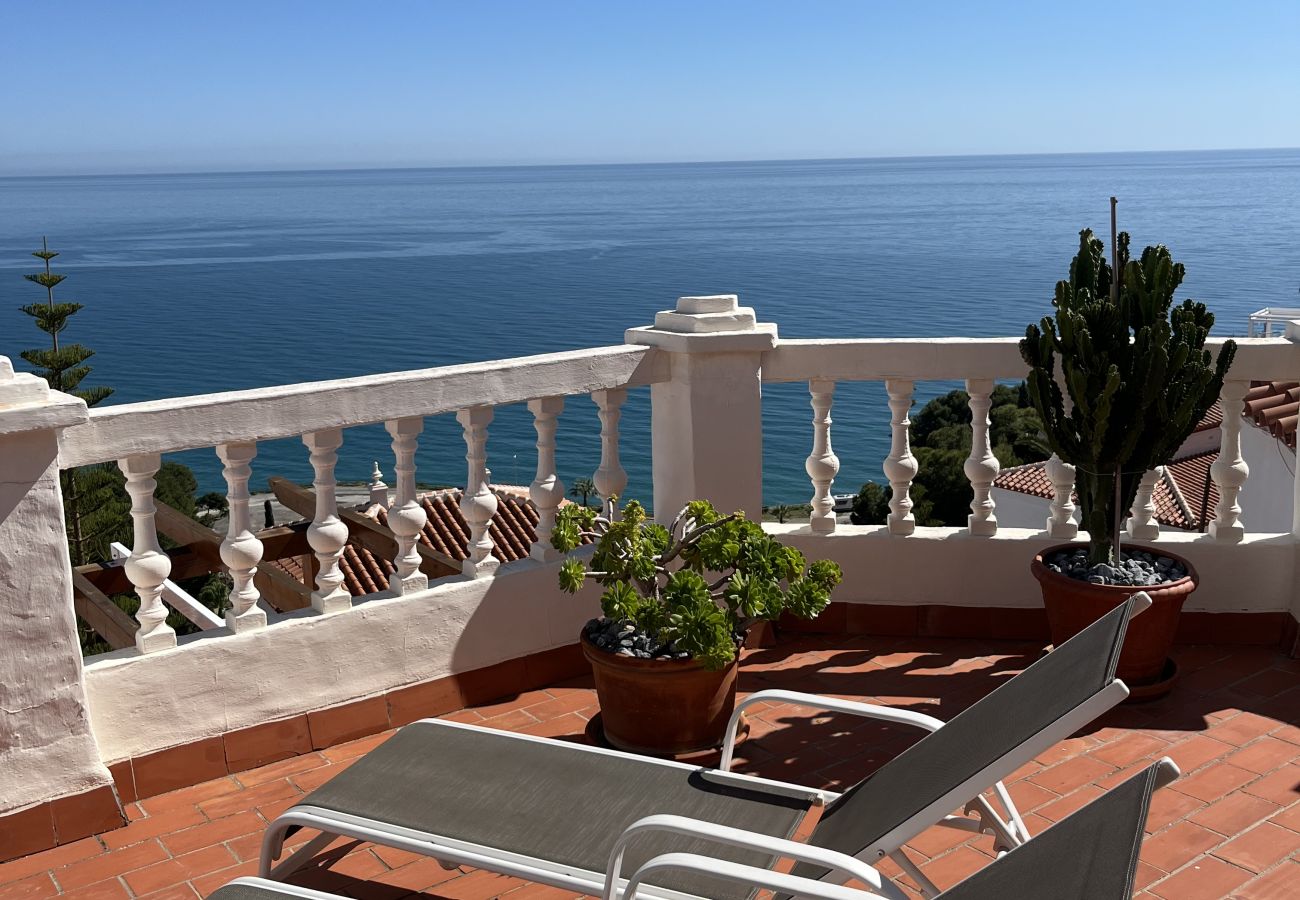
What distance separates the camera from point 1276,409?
6855 millimetres

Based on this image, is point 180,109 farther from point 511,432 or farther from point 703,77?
point 511,432

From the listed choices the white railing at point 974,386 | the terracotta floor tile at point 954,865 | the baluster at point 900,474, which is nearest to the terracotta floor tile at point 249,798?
the terracotta floor tile at point 954,865

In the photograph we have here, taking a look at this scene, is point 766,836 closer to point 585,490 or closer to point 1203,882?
point 1203,882

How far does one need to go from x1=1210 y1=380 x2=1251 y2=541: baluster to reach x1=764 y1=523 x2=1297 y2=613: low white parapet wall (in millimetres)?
58

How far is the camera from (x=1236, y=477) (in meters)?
5.09

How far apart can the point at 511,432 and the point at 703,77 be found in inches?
3145

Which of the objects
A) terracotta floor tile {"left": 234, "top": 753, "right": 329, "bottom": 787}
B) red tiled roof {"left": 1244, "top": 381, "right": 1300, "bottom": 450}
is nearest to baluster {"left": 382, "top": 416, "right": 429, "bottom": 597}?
terracotta floor tile {"left": 234, "top": 753, "right": 329, "bottom": 787}

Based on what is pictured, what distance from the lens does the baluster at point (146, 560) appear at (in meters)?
3.86

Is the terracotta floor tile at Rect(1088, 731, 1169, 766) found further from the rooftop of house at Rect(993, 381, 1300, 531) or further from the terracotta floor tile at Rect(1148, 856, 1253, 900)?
the rooftop of house at Rect(993, 381, 1300, 531)

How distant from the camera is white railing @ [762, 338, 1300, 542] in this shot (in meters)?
4.97

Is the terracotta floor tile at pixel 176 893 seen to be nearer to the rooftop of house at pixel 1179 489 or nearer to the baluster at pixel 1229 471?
the baluster at pixel 1229 471

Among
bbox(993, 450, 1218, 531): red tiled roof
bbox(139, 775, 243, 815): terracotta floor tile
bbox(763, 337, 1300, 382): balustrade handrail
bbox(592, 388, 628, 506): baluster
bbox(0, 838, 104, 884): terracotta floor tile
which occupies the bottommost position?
bbox(993, 450, 1218, 531): red tiled roof

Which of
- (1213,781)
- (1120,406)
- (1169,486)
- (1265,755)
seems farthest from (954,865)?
(1169,486)

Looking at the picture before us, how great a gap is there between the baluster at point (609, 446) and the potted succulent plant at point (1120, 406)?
1.61 meters
